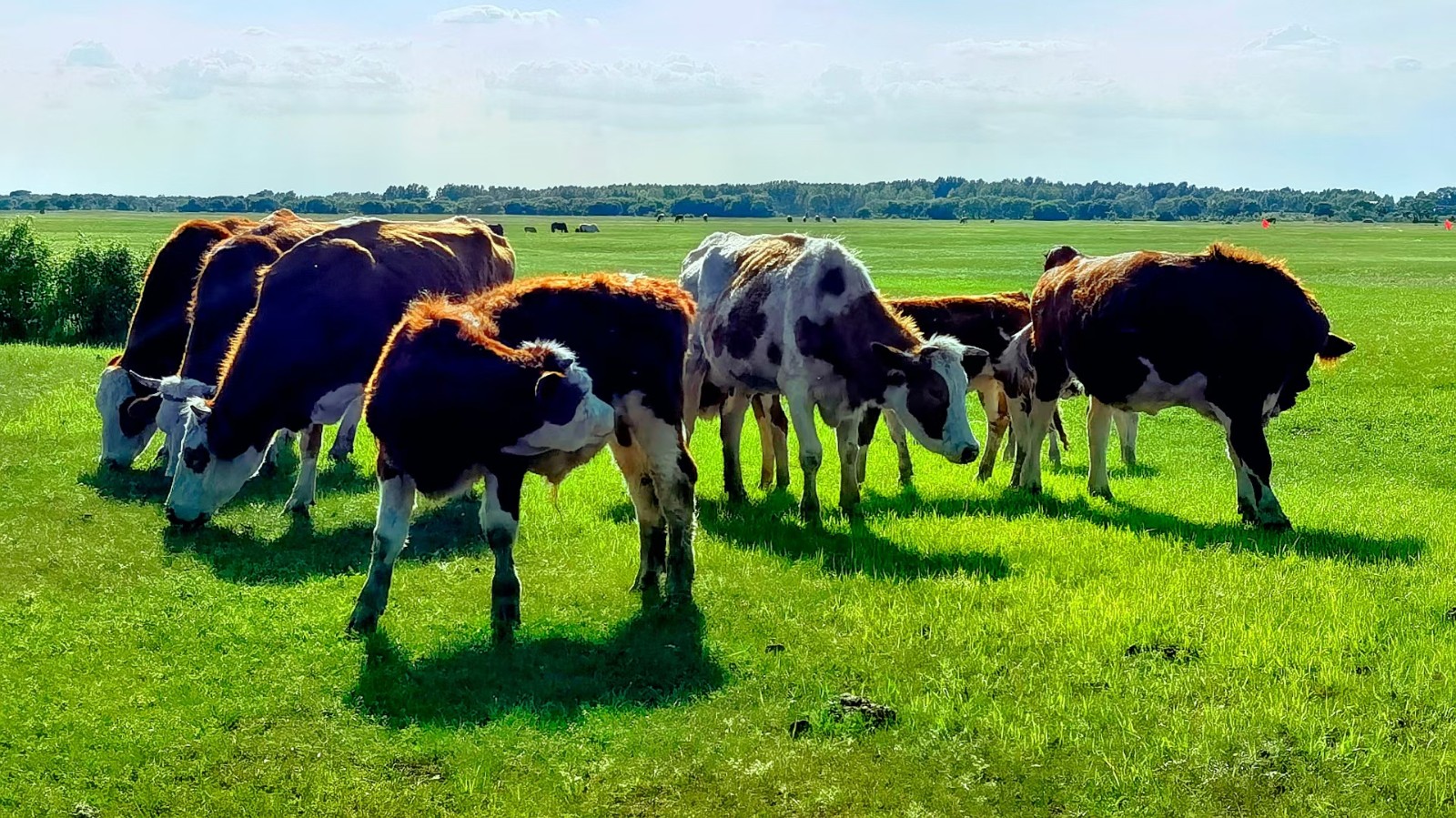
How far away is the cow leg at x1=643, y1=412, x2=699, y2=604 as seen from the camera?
961 cm

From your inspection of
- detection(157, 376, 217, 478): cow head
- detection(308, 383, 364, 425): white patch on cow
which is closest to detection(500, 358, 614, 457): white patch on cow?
detection(308, 383, 364, 425): white patch on cow

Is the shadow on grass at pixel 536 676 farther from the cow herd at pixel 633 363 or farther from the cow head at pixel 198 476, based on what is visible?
the cow head at pixel 198 476

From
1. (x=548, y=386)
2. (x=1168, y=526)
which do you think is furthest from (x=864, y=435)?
(x=548, y=386)

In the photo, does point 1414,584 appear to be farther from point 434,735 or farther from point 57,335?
point 57,335

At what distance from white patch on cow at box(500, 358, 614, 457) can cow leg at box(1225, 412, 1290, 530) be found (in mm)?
7342

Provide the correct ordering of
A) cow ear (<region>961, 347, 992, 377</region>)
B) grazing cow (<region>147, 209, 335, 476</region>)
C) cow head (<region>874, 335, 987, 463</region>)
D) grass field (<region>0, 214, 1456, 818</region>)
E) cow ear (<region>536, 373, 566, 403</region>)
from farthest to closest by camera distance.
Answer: grazing cow (<region>147, 209, 335, 476</region>) → cow ear (<region>961, 347, 992, 377</region>) → cow head (<region>874, 335, 987, 463</region>) → cow ear (<region>536, 373, 566, 403</region>) → grass field (<region>0, 214, 1456, 818</region>)

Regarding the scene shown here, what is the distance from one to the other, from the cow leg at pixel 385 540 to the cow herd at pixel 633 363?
0.07 feet

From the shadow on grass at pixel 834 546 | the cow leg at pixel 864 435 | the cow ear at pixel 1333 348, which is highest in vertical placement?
the cow ear at pixel 1333 348

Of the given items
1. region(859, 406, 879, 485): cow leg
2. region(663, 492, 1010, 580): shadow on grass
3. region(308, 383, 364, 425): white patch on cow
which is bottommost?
region(663, 492, 1010, 580): shadow on grass

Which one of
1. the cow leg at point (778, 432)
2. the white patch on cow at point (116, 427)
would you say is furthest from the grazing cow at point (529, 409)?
the white patch on cow at point (116, 427)

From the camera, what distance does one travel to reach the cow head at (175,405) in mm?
13797

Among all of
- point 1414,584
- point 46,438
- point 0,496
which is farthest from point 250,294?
point 1414,584

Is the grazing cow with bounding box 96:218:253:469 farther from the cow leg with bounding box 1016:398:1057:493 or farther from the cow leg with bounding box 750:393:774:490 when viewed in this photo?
the cow leg with bounding box 1016:398:1057:493

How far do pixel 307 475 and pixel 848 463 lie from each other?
6150 mm
